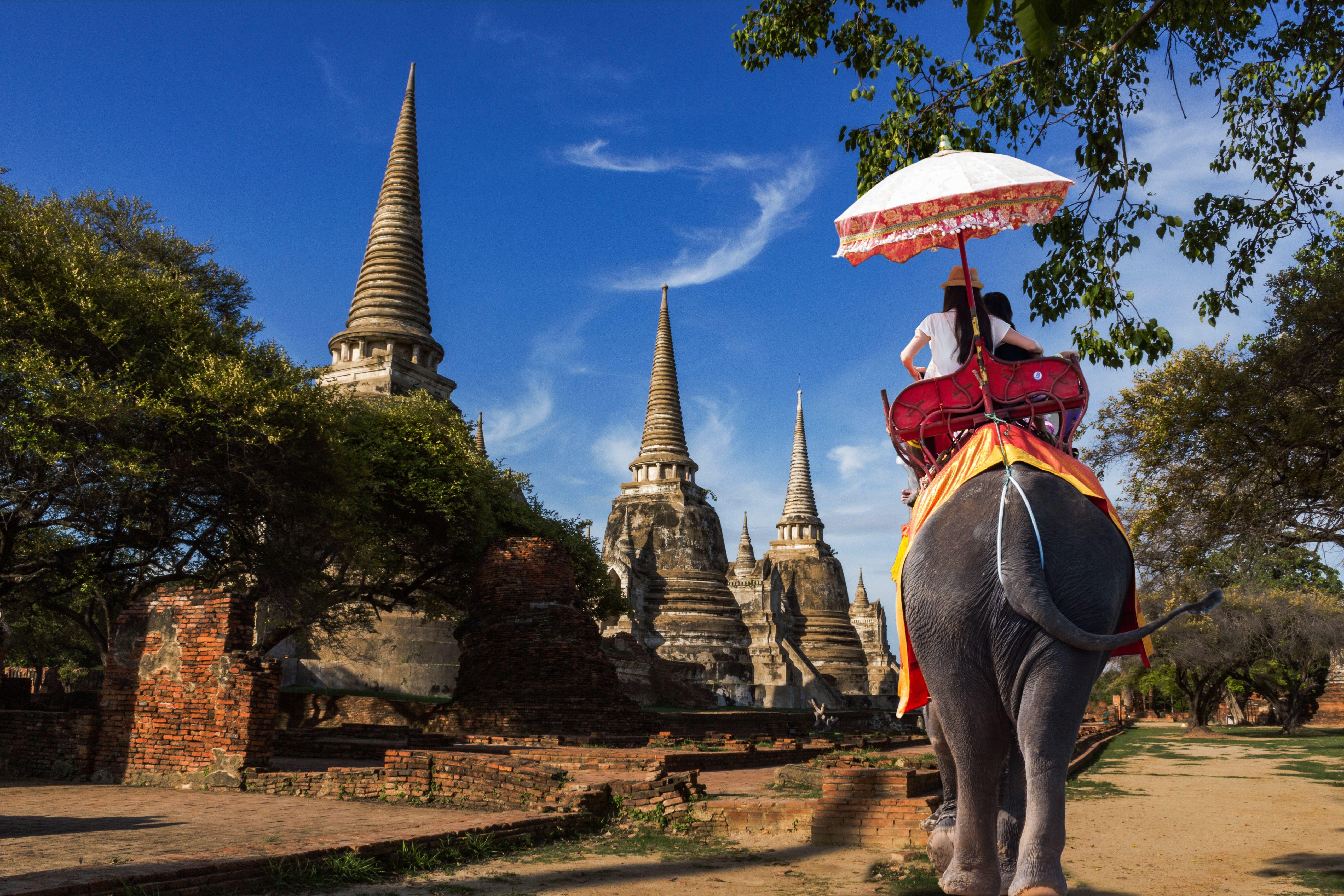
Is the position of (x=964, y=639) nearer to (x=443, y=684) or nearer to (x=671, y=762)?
(x=671, y=762)

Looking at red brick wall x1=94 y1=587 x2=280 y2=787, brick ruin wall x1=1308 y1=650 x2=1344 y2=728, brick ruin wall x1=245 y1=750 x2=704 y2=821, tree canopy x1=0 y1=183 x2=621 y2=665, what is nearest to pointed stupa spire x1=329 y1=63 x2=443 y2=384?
tree canopy x1=0 y1=183 x2=621 y2=665

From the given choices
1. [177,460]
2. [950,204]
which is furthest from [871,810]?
[177,460]

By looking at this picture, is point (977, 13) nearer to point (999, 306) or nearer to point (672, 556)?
point (999, 306)

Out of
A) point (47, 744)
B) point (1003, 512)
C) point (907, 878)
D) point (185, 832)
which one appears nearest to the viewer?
point (1003, 512)

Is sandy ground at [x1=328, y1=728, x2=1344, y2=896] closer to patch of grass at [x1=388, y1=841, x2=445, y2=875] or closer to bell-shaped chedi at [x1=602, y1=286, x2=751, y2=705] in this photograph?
patch of grass at [x1=388, y1=841, x2=445, y2=875]

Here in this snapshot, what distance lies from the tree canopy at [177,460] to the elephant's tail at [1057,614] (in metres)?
10.4

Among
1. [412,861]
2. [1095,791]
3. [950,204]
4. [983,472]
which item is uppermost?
[950,204]

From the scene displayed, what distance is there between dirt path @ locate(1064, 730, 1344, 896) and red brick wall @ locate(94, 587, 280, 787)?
8.13 m

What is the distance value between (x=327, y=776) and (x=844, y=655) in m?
35.9

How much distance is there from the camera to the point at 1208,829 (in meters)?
8.64

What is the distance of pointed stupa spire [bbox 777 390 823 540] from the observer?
51656 mm

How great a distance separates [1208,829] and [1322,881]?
2848mm

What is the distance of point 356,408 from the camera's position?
59.5 ft

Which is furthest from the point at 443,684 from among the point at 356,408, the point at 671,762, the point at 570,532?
the point at 671,762
